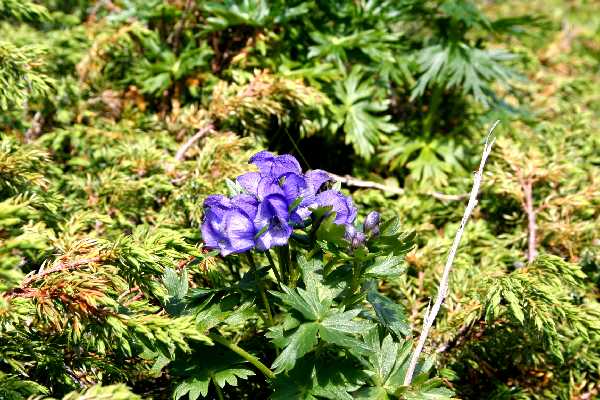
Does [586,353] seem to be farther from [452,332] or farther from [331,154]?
[331,154]

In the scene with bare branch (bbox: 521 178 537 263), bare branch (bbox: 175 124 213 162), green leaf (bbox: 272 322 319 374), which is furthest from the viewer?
bare branch (bbox: 175 124 213 162)

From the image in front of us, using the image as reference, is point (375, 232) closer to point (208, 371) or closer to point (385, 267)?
point (385, 267)

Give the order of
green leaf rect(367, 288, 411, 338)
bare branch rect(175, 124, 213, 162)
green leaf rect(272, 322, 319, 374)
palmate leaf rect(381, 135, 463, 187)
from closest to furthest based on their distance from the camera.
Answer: green leaf rect(272, 322, 319, 374) < green leaf rect(367, 288, 411, 338) < bare branch rect(175, 124, 213, 162) < palmate leaf rect(381, 135, 463, 187)

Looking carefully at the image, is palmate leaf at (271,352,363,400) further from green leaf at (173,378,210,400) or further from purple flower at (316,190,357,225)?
purple flower at (316,190,357,225)

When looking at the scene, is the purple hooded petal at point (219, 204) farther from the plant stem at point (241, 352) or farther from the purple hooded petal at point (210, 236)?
the plant stem at point (241, 352)

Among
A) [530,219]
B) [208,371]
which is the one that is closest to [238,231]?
[208,371]

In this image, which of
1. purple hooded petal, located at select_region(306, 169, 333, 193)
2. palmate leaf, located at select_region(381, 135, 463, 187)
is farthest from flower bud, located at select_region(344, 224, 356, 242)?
palmate leaf, located at select_region(381, 135, 463, 187)

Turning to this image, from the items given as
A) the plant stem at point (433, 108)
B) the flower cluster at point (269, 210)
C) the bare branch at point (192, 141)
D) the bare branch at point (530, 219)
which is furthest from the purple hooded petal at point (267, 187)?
the plant stem at point (433, 108)
